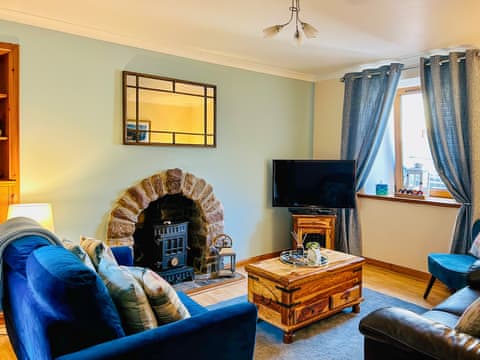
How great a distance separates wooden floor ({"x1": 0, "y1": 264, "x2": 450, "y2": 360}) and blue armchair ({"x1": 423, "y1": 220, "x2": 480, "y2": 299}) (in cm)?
14

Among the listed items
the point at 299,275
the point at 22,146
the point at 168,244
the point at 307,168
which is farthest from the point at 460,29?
the point at 22,146

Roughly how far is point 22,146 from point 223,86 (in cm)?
208

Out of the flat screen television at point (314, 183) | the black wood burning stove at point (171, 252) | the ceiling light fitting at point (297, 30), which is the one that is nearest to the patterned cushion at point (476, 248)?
the flat screen television at point (314, 183)

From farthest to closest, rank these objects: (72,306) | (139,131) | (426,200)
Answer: (426,200)
(139,131)
(72,306)

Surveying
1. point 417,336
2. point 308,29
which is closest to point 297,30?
point 308,29

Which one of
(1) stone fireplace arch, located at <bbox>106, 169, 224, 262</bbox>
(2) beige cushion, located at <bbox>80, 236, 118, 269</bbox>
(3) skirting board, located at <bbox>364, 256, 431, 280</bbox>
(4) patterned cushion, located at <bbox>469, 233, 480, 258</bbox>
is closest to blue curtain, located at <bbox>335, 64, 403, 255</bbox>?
(3) skirting board, located at <bbox>364, 256, 431, 280</bbox>

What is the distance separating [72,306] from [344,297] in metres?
2.24

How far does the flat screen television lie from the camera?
14.4 ft

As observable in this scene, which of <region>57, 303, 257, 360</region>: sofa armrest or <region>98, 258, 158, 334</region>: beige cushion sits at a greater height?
<region>98, 258, 158, 334</region>: beige cushion

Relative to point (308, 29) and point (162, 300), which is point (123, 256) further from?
point (308, 29)

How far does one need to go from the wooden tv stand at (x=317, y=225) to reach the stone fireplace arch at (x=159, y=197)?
94cm

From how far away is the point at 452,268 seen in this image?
10.1 feet

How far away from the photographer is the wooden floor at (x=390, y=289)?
344cm

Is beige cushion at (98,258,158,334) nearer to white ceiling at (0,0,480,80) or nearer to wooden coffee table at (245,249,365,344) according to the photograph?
wooden coffee table at (245,249,365,344)
